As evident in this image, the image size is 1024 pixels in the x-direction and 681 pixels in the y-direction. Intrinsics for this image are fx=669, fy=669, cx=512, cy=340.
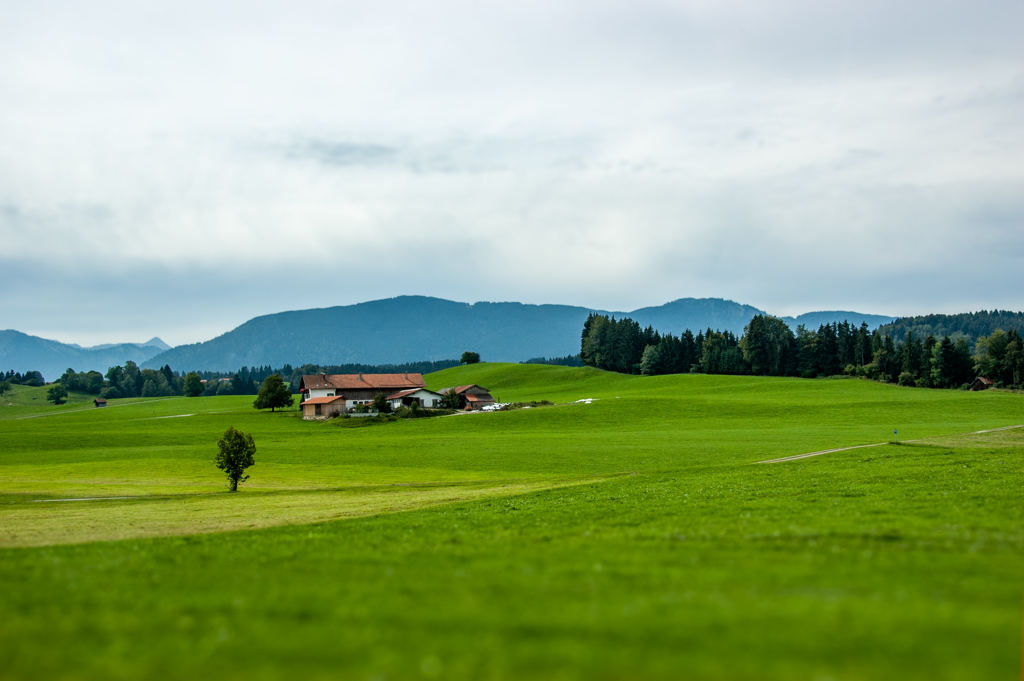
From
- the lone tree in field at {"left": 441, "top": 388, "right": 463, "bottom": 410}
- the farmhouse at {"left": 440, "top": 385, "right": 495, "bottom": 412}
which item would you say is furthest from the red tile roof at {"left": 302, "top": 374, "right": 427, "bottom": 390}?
the lone tree in field at {"left": 441, "top": 388, "right": 463, "bottom": 410}

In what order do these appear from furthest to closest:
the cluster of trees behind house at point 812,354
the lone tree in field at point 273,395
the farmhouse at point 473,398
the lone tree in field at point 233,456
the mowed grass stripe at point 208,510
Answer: the cluster of trees behind house at point 812,354
the farmhouse at point 473,398
the lone tree in field at point 273,395
the lone tree in field at point 233,456
the mowed grass stripe at point 208,510

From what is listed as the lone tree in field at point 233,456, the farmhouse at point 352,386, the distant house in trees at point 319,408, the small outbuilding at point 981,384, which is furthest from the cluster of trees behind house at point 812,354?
the lone tree in field at point 233,456

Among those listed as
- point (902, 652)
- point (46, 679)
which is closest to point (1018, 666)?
point (902, 652)

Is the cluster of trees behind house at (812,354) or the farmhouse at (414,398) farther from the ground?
the cluster of trees behind house at (812,354)

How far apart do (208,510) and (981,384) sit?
482 feet

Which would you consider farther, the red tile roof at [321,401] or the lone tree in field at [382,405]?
the red tile roof at [321,401]

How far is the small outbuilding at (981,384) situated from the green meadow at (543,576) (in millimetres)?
104458

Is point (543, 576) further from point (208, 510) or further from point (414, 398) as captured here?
point (414, 398)

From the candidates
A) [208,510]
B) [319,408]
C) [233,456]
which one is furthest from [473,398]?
[208,510]

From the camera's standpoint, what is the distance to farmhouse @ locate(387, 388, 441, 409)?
12075 cm

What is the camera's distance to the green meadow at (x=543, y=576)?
8391 mm

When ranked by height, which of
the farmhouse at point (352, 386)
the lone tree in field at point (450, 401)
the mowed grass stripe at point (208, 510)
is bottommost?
the mowed grass stripe at point (208, 510)

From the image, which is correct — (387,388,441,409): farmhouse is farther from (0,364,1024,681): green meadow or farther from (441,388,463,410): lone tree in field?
(0,364,1024,681): green meadow

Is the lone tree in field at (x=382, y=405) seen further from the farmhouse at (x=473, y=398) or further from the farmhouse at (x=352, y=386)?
the farmhouse at (x=473, y=398)
